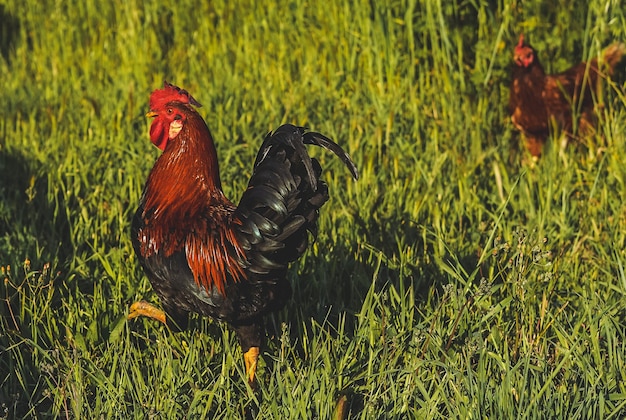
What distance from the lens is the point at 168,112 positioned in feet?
11.4

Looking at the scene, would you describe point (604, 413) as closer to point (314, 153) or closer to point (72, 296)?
point (72, 296)

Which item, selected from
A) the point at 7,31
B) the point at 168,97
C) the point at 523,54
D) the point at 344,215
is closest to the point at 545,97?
the point at 523,54

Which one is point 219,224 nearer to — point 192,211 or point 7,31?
point 192,211

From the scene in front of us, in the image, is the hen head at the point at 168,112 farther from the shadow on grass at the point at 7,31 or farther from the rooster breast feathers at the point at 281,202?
the shadow on grass at the point at 7,31

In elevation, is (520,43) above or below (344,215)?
above

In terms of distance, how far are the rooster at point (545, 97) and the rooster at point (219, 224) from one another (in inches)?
106

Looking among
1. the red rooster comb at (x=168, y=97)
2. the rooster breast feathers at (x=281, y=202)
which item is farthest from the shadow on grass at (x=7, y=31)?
the rooster breast feathers at (x=281, y=202)

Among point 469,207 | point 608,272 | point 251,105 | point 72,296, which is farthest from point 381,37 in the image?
A: point 72,296

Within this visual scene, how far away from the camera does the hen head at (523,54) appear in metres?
5.56

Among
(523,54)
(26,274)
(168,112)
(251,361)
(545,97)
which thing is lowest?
(251,361)

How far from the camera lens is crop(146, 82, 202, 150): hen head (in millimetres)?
3457

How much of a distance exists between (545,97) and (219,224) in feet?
9.93

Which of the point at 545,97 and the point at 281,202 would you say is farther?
the point at 545,97

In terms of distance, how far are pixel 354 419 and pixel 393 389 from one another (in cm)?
16
